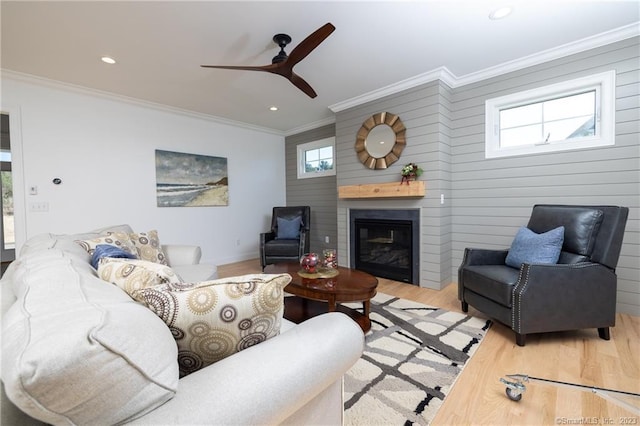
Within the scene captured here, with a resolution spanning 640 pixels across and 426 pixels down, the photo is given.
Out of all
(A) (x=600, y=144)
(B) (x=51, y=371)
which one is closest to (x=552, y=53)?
(A) (x=600, y=144)

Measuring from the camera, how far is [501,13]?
7.09 feet

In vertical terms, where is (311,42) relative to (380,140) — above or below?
above

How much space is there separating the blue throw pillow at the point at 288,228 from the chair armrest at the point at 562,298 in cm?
302

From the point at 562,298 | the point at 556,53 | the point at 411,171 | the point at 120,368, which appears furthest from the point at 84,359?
the point at 556,53

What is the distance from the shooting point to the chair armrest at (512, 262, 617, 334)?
190 cm

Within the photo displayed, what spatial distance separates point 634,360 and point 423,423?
1.61 metres

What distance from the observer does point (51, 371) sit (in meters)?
0.41

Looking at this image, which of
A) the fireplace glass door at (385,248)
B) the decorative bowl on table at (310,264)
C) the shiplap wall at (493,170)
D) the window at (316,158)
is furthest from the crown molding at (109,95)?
the decorative bowl on table at (310,264)

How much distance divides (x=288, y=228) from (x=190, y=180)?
175 centimetres

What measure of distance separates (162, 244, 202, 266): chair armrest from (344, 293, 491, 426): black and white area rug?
1.72 meters

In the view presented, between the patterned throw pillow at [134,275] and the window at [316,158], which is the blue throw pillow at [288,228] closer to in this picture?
the window at [316,158]

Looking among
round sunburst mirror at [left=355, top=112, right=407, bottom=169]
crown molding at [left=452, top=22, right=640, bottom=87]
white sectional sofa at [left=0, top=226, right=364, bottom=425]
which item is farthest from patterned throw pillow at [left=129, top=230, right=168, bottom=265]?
crown molding at [left=452, top=22, right=640, bottom=87]

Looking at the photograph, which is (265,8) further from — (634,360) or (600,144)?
(634,360)

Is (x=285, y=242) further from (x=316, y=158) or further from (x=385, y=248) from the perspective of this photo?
(x=316, y=158)
